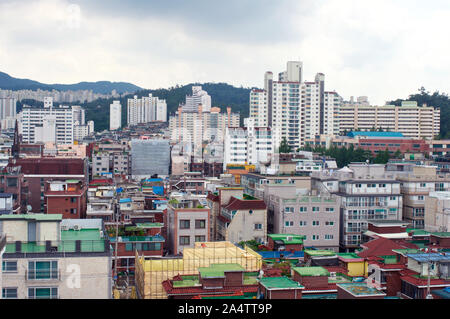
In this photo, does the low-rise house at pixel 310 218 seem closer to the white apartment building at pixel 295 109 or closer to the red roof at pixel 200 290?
the red roof at pixel 200 290

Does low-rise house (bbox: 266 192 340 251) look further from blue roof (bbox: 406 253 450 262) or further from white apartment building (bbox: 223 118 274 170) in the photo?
white apartment building (bbox: 223 118 274 170)

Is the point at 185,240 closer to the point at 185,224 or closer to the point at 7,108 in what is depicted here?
the point at 185,224

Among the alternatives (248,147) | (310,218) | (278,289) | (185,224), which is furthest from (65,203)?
(248,147)

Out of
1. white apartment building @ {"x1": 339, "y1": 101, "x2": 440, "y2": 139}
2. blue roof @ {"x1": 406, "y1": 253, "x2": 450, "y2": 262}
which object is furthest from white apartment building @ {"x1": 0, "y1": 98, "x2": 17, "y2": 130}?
blue roof @ {"x1": 406, "y1": 253, "x2": 450, "y2": 262}

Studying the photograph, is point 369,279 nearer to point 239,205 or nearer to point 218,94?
point 239,205

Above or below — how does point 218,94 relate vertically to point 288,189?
above

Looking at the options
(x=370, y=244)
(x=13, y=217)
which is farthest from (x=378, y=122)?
(x=13, y=217)
